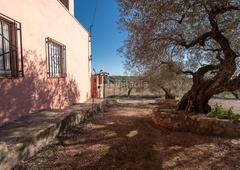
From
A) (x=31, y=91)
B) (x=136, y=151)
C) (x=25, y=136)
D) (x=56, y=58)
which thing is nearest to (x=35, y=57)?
(x=31, y=91)

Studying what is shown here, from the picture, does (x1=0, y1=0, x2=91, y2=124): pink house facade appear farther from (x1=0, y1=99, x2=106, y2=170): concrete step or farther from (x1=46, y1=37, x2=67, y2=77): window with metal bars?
(x1=0, y1=99, x2=106, y2=170): concrete step

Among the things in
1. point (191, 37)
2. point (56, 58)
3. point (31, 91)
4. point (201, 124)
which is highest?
point (191, 37)

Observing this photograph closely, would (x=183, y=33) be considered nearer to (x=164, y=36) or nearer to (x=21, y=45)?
(x=164, y=36)

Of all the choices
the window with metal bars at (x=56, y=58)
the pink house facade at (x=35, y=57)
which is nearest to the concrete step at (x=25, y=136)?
the pink house facade at (x=35, y=57)

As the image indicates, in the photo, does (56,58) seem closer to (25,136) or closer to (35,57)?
(35,57)

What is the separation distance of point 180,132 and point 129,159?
1.94 metres

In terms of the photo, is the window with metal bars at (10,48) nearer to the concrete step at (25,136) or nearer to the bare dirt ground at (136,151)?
the concrete step at (25,136)

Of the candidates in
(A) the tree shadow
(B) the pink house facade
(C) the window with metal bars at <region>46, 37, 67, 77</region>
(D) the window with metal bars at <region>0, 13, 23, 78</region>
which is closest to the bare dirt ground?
(A) the tree shadow

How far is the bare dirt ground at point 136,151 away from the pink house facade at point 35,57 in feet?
5.34

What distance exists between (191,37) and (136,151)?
434 cm

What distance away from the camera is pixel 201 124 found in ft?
12.0

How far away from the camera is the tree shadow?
3357mm

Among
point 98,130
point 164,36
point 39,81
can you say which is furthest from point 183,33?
point 39,81

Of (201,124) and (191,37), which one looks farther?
(191,37)
